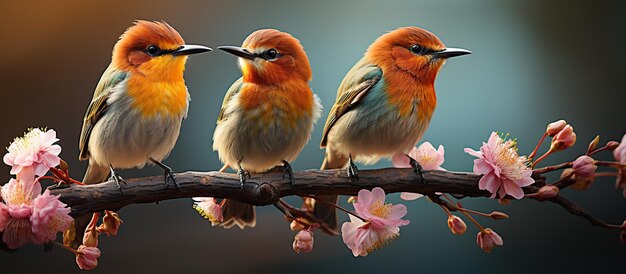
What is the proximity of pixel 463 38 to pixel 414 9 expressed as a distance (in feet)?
0.54

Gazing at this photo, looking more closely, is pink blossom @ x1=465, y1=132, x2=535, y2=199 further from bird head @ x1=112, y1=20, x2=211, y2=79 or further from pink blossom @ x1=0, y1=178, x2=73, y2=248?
pink blossom @ x1=0, y1=178, x2=73, y2=248

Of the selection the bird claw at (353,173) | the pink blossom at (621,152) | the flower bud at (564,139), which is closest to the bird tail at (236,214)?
the bird claw at (353,173)

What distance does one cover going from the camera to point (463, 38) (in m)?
1.83

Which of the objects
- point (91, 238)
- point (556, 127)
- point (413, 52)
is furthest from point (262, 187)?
point (556, 127)

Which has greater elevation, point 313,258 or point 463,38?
point 463,38

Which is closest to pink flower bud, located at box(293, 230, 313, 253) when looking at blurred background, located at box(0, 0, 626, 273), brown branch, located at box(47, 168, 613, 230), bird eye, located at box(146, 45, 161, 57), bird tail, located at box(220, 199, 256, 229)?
brown branch, located at box(47, 168, 613, 230)

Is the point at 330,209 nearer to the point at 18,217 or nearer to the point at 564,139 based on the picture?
the point at 564,139

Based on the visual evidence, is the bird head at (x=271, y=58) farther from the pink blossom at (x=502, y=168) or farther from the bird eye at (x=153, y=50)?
the pink blossom at (x=502, y=168)

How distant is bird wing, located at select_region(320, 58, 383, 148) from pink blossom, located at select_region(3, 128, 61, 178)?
52cm

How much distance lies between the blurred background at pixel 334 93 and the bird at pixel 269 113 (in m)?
0.37

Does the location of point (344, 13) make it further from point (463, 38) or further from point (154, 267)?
point (154, 267)

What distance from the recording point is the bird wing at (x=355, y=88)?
1.22m

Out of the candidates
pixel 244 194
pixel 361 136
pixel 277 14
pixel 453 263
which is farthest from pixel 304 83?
pixel 453 263

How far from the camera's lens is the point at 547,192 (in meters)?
1.09
